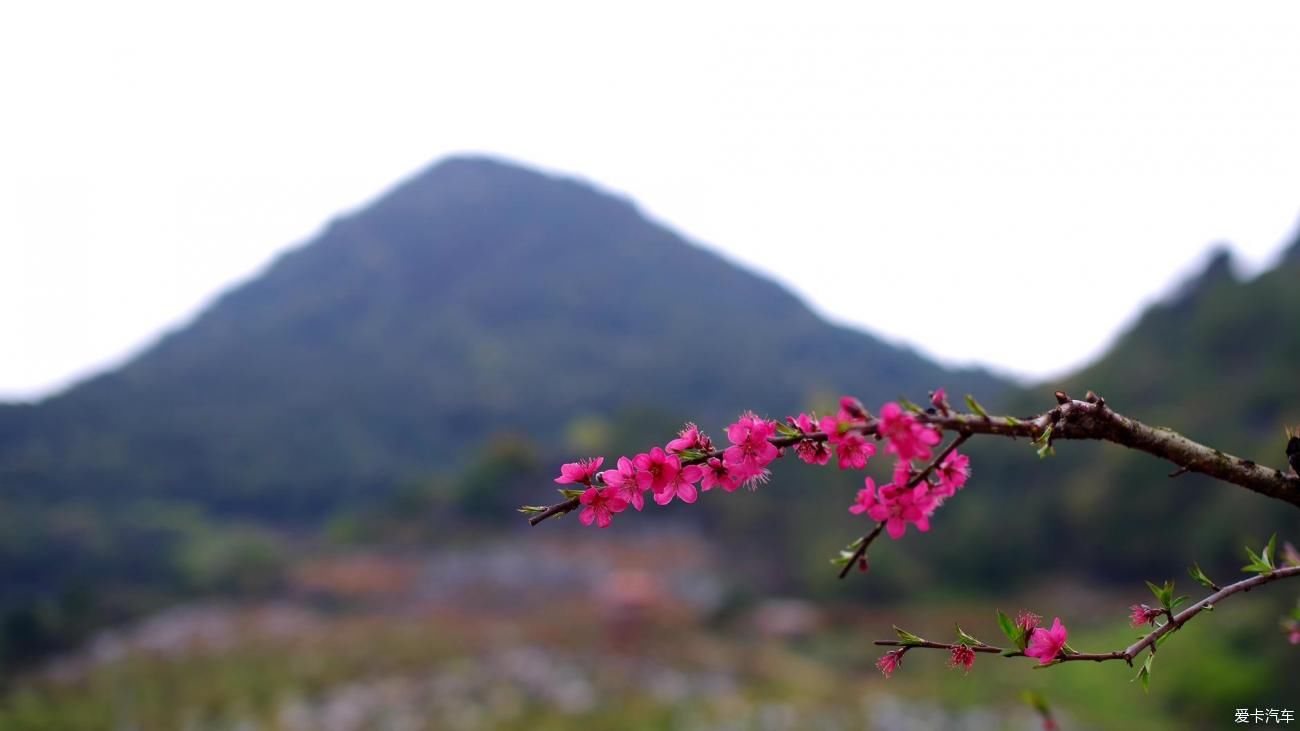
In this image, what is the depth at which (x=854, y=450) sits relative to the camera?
0.96 m

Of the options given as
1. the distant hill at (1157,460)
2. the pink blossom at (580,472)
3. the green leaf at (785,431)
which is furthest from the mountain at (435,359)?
the green leaf at (785,431)

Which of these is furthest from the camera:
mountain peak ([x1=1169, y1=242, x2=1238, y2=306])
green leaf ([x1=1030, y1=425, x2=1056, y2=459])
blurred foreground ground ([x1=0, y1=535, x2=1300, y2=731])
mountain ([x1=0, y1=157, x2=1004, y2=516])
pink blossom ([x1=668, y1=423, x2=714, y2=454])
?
mountain ([x1=0, y1=157, x2=1004, y2=516])

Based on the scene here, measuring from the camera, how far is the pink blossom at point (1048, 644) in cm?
93

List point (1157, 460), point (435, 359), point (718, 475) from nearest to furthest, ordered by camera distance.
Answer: point (718, 475) < point (1157, 460) < point (435, 359)

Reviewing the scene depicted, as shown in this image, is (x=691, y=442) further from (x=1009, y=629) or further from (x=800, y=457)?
(x=1009, y=629)

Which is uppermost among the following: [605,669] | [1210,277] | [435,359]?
[1210,277]

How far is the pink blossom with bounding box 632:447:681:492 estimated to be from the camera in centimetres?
102

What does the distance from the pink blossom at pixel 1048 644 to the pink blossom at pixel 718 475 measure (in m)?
0.34

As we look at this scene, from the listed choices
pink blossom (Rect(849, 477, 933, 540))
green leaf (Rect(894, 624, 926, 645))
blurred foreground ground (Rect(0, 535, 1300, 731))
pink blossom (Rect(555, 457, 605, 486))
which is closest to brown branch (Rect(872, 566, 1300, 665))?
green leaf (Rect(894, 624, 926, 645))

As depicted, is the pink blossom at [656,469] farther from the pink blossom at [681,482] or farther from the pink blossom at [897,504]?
the pink blossom at [897,504]

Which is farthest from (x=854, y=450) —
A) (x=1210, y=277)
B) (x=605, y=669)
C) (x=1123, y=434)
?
(x=1210, y=277)

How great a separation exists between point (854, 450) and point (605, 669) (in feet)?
30.2

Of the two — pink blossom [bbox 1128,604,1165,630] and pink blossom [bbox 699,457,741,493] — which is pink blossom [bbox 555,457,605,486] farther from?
pink blossom [bbox 1128,604,1165,630]

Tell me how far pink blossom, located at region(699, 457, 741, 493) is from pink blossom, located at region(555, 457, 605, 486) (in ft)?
0.39
